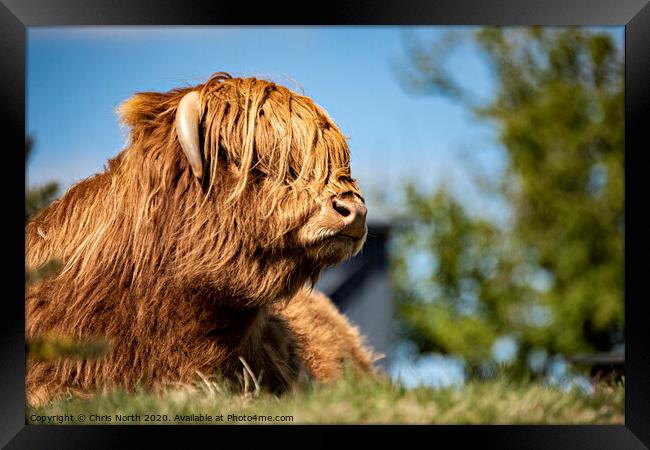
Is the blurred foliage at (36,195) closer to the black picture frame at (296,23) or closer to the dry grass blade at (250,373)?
the black picture frame at (296,23)

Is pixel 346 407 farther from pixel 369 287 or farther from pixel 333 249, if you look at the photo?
pixel 369 287

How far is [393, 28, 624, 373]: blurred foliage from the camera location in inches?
741

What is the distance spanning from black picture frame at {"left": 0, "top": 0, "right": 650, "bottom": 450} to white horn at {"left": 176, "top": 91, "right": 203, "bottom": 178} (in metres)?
0.47

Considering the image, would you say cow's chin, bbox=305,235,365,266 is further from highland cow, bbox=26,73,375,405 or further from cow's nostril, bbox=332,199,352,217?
cow's nostril, bbox=332,199,352,217

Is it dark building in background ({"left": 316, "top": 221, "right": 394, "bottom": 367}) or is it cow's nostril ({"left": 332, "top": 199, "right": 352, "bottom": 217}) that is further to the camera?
dark building in background ({"left": 316, "top": 221, "right": 394, "bottom": 367})

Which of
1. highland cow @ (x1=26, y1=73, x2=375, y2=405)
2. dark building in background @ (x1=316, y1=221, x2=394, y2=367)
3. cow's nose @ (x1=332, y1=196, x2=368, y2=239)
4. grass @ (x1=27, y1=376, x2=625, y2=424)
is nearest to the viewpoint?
grass @ (x1=27, y1=376, x2=625, y2=424)

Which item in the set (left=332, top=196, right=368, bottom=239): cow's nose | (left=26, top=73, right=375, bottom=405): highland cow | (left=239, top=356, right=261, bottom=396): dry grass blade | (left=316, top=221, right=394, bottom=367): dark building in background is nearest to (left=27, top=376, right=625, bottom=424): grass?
(left=239, top=356, right=261, bottom=396): dry grass blade

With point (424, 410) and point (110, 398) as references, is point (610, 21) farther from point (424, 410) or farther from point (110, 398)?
point (110, 398)

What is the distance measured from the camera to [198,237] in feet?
14.4

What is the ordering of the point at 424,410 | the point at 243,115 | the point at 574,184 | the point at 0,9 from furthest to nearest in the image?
the point at 574,184 → the point at 243,115 → the point at 0,9 → the point at 424,410

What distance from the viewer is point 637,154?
4.25 metres

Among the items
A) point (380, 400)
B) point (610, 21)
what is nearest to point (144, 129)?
point (380, 400)

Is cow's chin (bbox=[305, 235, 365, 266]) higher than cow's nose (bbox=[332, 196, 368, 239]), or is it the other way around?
cow's nose (bbox=[332, 196, 368, 239])

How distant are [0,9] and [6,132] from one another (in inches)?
22.6
